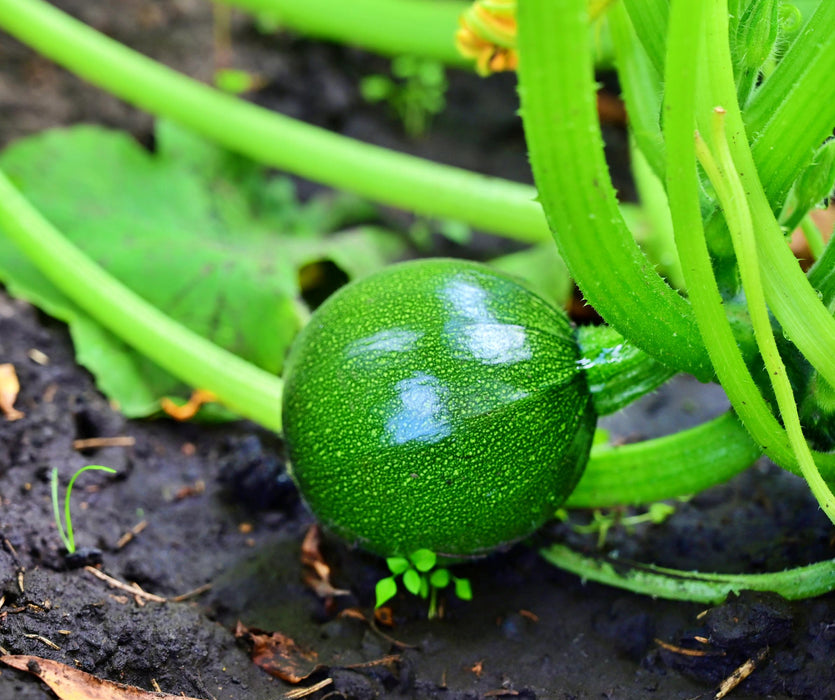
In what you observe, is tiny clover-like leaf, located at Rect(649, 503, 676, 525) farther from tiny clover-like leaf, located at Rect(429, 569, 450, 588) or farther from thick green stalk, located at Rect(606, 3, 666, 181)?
thick green stalk, located at Rect(606, 3, 666, 181)

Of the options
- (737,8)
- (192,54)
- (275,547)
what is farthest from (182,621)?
(192,54)

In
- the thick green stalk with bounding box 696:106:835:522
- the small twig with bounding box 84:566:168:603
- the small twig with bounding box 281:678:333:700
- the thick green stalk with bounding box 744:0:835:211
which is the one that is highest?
the thick green stalk with bounding box 744:0:835:211

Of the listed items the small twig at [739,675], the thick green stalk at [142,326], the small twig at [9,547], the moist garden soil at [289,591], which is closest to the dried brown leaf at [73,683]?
the moist garden soil at [289,591]

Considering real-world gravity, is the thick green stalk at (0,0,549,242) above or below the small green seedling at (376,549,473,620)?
above

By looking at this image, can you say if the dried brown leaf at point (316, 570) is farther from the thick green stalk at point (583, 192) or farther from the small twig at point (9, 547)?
the thick green stalk at point (583, 192)

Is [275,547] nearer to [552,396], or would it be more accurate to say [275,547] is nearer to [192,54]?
[552,396]

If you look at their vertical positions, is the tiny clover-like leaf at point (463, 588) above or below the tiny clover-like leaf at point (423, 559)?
below

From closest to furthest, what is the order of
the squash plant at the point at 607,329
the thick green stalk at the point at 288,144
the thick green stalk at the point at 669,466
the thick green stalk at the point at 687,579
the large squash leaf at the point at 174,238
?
1. the squash plant at the point at 607,329
2. the thick green stalk at the point at 687,579
3. the thick green stalk at the point at 669,466
4. the large squash leaf at the point at 174,238
5. the thick green stalk at the point at 288,144

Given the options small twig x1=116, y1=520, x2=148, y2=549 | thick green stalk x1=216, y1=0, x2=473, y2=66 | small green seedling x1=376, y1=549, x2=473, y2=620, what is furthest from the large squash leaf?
small green seedling x1=376, y1=549, x2=473, y2=620
